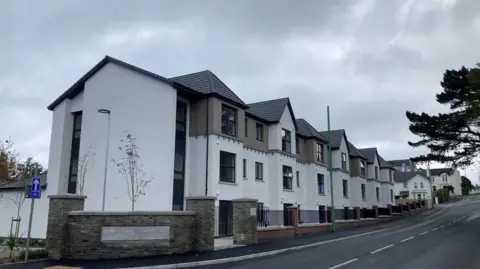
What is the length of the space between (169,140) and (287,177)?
13.0m

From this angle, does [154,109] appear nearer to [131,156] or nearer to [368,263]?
[131,156]

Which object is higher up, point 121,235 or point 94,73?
point 94,73

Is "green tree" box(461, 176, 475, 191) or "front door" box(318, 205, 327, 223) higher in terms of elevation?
"green tree" box(461, 176, 475, 191)

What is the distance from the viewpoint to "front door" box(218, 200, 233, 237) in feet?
83.8

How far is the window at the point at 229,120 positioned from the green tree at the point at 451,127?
19.1 meters

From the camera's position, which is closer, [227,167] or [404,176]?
[227,167]

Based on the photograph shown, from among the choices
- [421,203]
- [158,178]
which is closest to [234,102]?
[158,178]

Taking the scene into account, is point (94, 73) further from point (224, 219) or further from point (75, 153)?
point (224, 219)

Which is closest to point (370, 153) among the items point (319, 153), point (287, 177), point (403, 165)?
point (319, 153)

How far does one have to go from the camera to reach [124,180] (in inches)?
982

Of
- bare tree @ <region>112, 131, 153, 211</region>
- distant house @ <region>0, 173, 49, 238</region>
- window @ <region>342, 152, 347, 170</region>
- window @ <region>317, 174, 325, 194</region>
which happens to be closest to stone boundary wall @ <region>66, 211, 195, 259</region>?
bare tree @ <region>112, 131, 153, 211</region>

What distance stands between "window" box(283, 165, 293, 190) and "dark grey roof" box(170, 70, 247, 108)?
26.1ft

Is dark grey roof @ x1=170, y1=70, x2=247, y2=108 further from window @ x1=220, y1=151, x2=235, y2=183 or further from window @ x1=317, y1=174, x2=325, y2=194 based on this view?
window @ x1=317, y1=174, x2=325, y2=194

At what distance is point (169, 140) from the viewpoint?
81.7 ft
